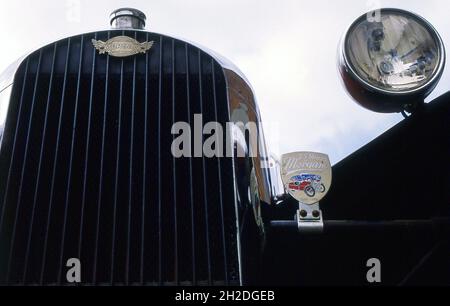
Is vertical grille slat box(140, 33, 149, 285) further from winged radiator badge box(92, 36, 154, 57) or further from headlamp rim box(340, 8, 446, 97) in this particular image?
headlamp rim box(340, 8, 446, 97)

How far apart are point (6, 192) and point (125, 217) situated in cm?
50

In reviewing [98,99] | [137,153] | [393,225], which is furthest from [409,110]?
[98,99]

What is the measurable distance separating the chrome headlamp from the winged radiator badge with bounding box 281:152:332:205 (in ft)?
1.19

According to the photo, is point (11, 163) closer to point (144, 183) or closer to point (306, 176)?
point (144, 183)

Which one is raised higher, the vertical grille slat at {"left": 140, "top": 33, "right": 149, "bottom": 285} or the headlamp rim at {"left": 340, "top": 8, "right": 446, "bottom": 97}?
the headlamp rim at {"left": 340, "top": 8, "right": 446, "bottom": 97}

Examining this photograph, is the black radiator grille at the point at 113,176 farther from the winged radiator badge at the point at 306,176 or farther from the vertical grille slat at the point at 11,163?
the winged radiator badge at the point at 306,176

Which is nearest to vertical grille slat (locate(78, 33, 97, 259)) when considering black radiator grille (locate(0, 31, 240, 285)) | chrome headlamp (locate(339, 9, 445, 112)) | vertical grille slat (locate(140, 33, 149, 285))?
black radiator grille (locate(0, 31, 240, 285))

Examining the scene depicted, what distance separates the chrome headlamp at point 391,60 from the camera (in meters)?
2.71

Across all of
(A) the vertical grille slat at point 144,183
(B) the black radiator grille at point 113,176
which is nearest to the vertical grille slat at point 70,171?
(B) the black radiator grille at point 113,176

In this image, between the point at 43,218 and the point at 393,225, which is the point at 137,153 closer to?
the point at 43,218

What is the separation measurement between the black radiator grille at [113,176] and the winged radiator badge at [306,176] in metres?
0.24

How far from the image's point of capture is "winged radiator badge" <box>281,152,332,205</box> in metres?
2.63
